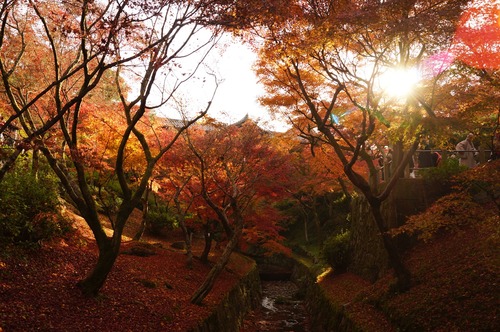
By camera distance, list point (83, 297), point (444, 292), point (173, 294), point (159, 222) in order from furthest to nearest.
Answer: point (159, 222)
point (173, 294)
point (444, 292)
point (83, 297)

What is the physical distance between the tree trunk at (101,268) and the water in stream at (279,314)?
7.95 metres

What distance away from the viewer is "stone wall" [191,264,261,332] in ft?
39.2

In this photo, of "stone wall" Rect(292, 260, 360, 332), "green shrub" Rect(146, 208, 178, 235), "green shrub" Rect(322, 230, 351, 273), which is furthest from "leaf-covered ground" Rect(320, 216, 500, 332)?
"green shrub" Rect(146, 208, 178, 235)

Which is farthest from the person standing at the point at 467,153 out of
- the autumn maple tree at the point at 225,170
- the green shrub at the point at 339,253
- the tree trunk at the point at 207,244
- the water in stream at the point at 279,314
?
the tree trunk at the point at 207,244

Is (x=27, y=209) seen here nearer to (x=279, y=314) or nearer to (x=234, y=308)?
(x=234, y=308)

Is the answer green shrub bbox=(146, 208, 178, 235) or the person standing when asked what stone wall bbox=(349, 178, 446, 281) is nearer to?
the person standing

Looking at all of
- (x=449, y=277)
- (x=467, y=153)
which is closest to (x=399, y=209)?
(x=467, y=153)

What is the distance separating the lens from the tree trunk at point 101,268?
9.03 meters

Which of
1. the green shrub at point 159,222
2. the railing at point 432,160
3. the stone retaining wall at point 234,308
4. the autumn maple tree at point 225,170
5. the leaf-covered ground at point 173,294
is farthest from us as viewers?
the green shrub at point 159,222

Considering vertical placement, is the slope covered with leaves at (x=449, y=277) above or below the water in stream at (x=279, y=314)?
above

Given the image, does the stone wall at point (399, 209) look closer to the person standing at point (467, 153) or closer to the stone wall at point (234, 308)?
the person standing at point (467, 153)

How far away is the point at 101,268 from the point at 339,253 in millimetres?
12456

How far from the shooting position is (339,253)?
18391 millimetres

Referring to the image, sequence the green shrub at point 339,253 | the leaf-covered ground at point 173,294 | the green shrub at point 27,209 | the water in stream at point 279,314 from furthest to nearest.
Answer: the green shrub at point 339,253
the water in stream at point 279,314
the green shrub at point 27,209
the leaf-covered ground at point 173,294
